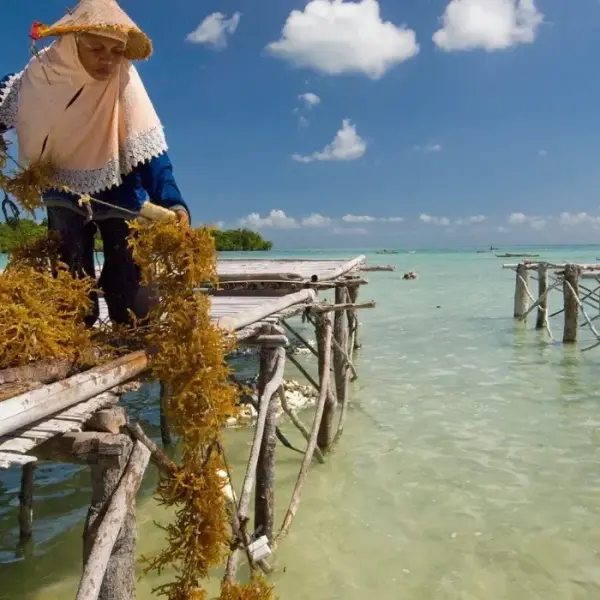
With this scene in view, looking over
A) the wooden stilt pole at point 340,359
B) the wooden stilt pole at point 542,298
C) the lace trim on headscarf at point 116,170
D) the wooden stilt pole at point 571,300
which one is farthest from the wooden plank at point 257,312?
the wooden stilt pole at point 542,298

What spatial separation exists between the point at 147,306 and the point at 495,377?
993 centimetres

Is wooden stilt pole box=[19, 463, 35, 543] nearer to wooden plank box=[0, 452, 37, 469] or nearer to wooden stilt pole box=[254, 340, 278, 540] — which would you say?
wooden stilt pole box=[254, 340, 278, 540]

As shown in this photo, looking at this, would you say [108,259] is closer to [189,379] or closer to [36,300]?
[36,300]

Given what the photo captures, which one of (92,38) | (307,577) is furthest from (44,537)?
(92,38)

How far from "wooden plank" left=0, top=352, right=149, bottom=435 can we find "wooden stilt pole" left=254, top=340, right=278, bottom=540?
2139mm

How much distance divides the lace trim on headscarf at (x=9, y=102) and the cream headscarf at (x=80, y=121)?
0.04m

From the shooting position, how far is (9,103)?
10.7 ft

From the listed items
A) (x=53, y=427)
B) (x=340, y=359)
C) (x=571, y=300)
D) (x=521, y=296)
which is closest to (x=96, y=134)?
(x=53, y=427)

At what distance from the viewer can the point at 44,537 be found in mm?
5641

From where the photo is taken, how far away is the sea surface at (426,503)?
198 inches

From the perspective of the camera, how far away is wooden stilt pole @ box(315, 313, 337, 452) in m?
6.70

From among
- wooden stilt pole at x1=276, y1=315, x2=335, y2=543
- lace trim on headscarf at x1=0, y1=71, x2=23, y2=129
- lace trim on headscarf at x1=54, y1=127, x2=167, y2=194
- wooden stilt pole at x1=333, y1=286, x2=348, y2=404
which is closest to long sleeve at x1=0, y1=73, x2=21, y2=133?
lace trim on headscarf at x1=0, y1=71, x2=23, y2=129

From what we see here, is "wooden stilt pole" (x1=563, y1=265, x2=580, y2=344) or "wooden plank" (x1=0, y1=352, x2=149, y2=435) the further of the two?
"wooden stilt pole" (x1=563, y1=265, x2=580, y2=344)

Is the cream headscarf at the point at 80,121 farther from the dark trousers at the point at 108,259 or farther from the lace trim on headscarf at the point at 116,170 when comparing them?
the dark trousers at the point at 108,259
